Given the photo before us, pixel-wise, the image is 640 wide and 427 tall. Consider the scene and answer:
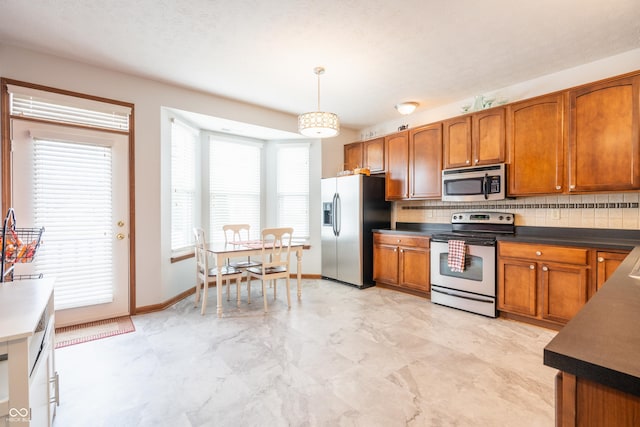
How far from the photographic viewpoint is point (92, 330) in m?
2.94

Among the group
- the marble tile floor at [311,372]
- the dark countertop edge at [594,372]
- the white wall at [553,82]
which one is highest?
the white wall at [553,82]

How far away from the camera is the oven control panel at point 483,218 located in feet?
11.8

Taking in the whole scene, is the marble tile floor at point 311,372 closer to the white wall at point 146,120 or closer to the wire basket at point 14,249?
the white wall at point 146,120

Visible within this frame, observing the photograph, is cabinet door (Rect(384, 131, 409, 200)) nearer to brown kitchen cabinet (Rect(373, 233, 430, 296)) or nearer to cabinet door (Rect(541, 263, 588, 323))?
brown kitchen cabinet (Rect(373, 233, 430, 296))

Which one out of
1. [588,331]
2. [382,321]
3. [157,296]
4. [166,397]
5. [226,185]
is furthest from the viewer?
[226,185]

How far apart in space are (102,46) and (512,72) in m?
4.07

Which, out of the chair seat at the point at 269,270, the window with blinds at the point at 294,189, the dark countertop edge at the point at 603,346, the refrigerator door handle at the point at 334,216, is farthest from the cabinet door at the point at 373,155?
the dark countertop edge at the point at 603,346

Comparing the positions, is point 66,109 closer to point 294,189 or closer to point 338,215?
point 294,189

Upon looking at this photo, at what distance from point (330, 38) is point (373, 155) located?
97.2 inches

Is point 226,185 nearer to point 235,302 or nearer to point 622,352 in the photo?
point 235,302

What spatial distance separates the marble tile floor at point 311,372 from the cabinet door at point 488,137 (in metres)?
1.81

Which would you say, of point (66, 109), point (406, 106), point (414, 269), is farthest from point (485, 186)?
point (66, 109)

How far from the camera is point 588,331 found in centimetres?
75

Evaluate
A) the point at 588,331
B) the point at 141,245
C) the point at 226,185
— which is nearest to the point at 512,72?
the point at 588,331
